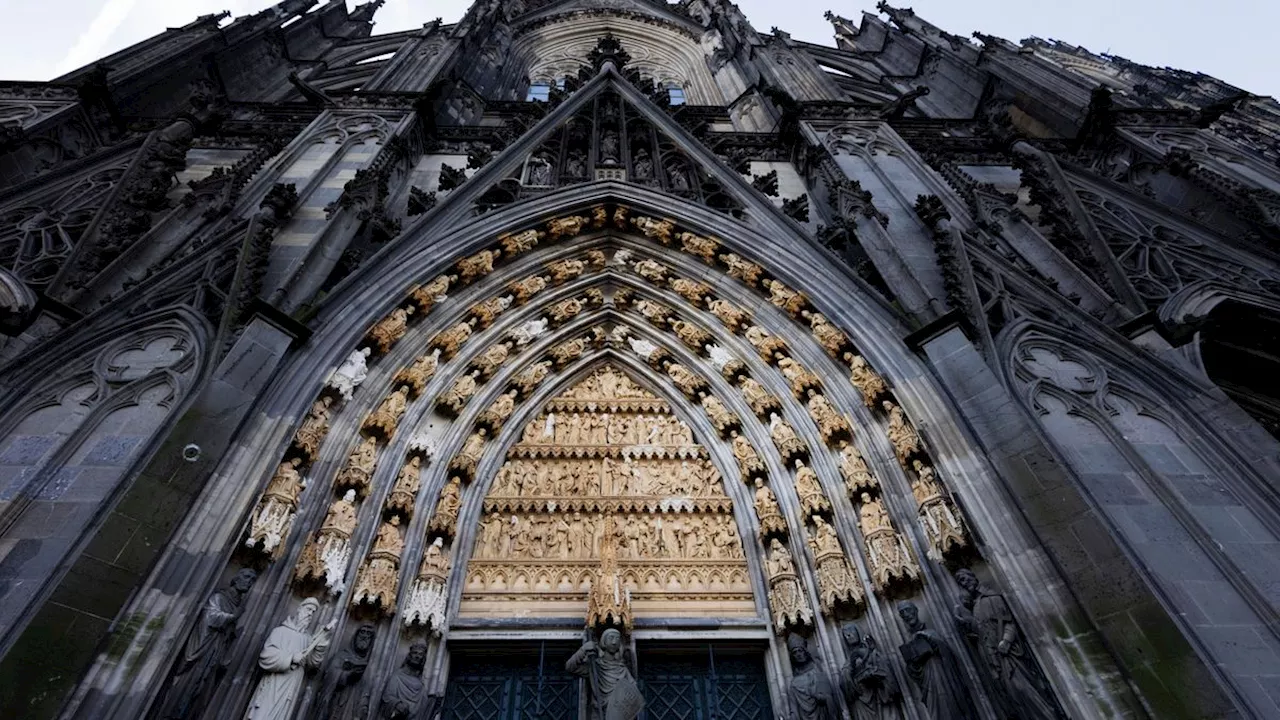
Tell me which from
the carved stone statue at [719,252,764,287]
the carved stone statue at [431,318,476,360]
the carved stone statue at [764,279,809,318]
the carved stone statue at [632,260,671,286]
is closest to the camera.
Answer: the carved stone statue at [431,318,476,360]

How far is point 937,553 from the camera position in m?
4.96

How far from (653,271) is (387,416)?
146 inches

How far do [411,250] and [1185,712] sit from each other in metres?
7.03

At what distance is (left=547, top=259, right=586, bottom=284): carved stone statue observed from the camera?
819 centimetres

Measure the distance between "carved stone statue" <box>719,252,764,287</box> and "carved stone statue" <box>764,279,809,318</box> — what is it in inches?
6.1

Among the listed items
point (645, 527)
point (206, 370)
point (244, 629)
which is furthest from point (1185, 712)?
point (206, 370)

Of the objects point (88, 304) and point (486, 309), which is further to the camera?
point (486, 309)

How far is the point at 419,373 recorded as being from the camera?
6.55m

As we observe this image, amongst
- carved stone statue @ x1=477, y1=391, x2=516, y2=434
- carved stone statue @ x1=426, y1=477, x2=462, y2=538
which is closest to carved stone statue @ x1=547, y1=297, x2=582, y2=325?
carved stone statue @ x1=477, y1=391, x2=516, y2=434

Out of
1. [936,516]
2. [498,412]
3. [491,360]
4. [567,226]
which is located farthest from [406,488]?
[936,516]

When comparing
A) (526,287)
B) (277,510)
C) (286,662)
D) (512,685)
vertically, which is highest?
(526,287)

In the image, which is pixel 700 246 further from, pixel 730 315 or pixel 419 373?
pixel 419 373

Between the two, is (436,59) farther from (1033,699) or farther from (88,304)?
(1033,699)

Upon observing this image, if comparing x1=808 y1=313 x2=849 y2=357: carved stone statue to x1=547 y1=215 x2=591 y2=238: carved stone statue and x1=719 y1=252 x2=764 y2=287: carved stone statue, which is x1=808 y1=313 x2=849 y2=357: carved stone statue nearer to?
x1=719 y1=252 x2=764 y2=287: carved stone statue
